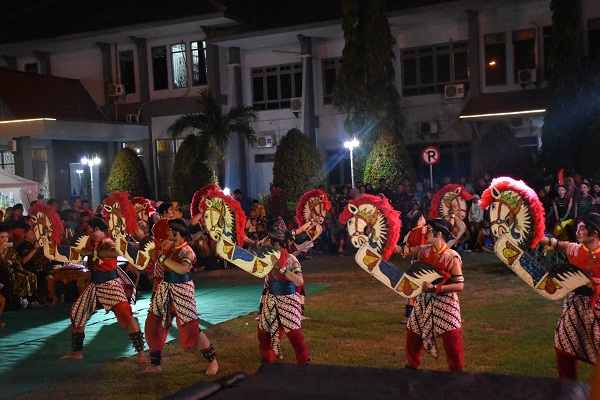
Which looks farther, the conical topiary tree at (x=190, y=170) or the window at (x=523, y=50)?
the conical topiary tree at (x=190, y=170)

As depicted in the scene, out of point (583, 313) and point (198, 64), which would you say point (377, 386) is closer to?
point (583, 313)

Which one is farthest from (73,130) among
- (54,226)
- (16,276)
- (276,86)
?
(54,226)

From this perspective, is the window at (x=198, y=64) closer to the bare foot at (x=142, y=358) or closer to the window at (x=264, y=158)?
the window at (x=264, y=158)

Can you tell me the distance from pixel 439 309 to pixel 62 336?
6193mm

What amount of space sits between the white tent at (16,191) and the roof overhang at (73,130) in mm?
5202

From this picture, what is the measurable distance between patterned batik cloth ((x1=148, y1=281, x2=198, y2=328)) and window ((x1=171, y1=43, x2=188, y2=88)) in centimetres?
2051

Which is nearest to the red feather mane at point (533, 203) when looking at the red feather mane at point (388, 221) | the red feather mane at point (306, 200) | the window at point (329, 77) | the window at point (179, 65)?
the red feather mane at point (388, 221)

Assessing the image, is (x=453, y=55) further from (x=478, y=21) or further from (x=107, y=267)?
(x=107, y=267)

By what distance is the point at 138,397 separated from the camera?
7.26 meters

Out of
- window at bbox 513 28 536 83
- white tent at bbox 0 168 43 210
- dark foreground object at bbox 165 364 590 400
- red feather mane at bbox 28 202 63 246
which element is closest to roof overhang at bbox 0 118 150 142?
white tent at bbox 0 168 43 210

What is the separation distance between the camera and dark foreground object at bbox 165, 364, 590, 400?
7.91 feet

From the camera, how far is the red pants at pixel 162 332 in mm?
7770

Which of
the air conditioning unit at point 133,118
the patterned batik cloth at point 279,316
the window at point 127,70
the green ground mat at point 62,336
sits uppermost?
the window at point 127,70

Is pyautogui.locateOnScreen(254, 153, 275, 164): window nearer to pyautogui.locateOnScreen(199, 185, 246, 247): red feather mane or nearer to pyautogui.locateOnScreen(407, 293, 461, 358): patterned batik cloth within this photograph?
pyautogui.locateOnScreen(199, 185, 246, 247): red feather mane
